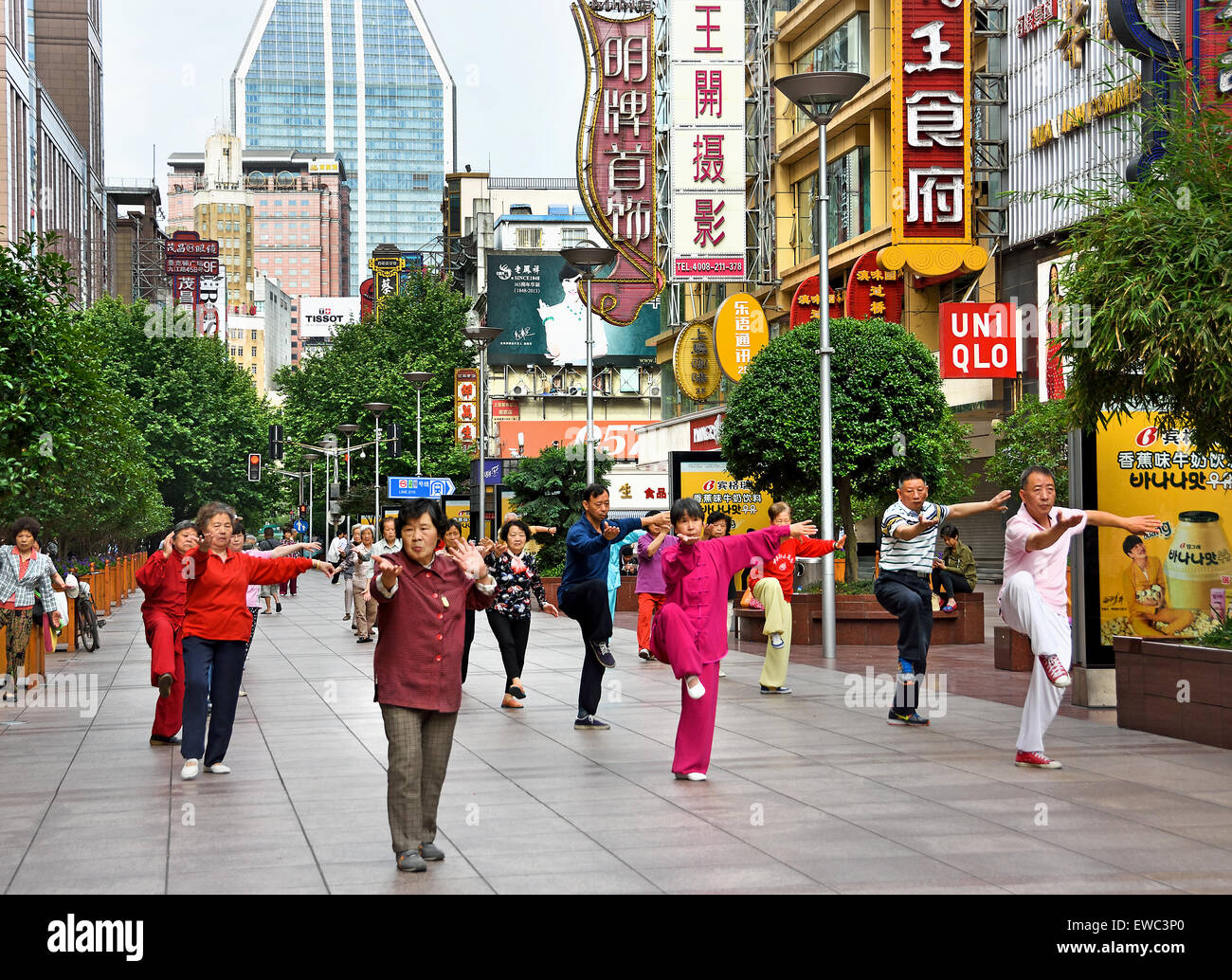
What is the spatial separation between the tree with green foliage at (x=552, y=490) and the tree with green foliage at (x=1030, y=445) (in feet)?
27.8

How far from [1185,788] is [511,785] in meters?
3.89

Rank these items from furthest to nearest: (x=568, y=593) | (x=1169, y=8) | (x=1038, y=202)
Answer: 1. (x=1038, y=202)
2. (x=1169, y=8)
3. (x=568, y=593)

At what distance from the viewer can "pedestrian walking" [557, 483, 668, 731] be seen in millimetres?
11570

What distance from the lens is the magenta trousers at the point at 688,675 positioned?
9.02 metres

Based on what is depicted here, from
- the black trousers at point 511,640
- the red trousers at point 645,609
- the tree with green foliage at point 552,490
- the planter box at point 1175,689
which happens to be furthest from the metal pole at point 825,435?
the tree with green foliage at point 552,490

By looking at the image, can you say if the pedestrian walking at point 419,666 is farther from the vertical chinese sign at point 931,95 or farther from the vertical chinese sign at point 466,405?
the vertical chinese sign at point 466,405

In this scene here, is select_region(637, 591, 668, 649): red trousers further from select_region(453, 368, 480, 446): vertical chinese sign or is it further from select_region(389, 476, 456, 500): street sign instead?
select_region(453, 368, 480, 446): vertical chinese sign

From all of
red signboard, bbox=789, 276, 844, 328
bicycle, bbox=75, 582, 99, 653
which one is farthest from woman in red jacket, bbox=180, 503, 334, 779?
red signboard, bbox=789, 276, 844, 328

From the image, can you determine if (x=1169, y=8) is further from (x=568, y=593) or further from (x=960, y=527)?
(x=960, y=527)

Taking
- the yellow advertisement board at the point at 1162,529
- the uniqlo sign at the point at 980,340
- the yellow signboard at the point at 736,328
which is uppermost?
the yellow signboard at the point at 736,328

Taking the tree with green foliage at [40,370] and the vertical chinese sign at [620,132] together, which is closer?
the tree with green foliage at [40,370]

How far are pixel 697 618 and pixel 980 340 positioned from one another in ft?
77.3

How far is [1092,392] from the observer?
10.7 meters
